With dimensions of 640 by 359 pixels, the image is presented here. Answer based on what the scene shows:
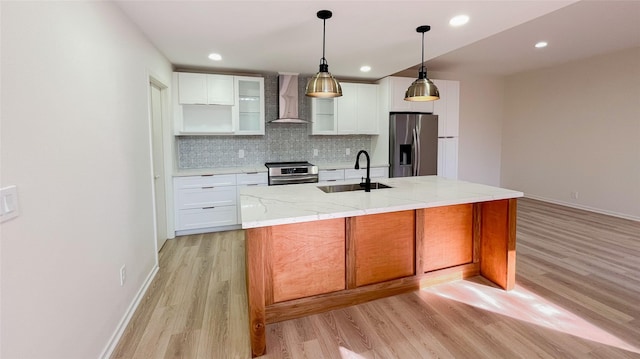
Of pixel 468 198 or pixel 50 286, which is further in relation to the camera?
pixel 468 198

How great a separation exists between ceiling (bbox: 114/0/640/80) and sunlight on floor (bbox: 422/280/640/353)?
91.8 inches

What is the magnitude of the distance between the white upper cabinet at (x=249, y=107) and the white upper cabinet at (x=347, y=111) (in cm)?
82

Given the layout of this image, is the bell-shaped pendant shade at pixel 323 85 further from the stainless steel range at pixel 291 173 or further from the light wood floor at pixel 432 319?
the stainless steel range at pixel 291 173

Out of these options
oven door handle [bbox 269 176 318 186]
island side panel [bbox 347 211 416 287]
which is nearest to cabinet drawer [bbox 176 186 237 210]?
oven door handle [bbox 269 176 318 186]

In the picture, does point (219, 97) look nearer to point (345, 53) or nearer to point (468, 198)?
point (345, 53)

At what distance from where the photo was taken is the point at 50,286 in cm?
137

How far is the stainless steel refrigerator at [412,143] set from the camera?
16.1 ft

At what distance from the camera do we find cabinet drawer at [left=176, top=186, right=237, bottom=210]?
13.4ft

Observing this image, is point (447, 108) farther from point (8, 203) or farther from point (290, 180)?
point (8, 203)

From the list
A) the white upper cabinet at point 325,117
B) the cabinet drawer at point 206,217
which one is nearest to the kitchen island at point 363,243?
the cabinet drawer at point 206,217

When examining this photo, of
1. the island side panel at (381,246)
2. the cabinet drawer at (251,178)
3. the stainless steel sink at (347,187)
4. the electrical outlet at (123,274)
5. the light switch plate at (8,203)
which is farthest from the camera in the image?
the cabinet drawer at (251,178)

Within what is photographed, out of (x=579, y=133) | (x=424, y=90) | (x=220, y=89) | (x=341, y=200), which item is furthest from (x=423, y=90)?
(x=579, y=133)

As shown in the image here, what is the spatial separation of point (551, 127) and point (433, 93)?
444 centimetres

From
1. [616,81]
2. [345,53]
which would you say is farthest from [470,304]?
[616,81]
